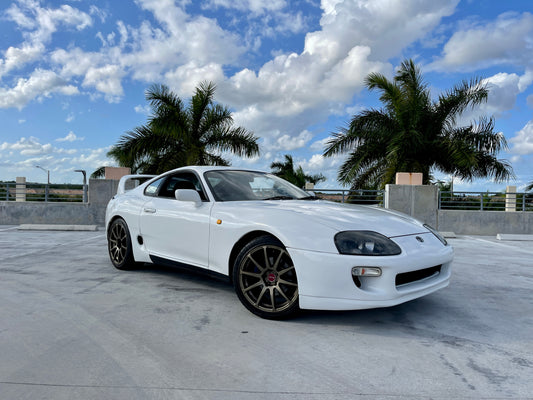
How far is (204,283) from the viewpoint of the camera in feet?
14.9

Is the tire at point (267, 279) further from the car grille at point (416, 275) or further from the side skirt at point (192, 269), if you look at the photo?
the car grille at point (416, 275)

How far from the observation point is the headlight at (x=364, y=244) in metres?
2.99

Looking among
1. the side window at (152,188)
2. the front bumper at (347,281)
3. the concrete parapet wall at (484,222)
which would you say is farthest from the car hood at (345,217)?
the concrete parapet wall at (484,222)

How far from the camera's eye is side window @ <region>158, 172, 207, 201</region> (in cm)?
442

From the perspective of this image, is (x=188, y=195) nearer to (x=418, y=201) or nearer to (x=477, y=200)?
(x=418, y=201)

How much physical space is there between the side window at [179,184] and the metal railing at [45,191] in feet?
30.8

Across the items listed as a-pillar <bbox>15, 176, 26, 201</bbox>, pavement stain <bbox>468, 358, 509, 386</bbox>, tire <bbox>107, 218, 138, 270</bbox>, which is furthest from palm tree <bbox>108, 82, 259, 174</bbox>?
pavement stain <bbox>468, 358, 509, 386</bbox>

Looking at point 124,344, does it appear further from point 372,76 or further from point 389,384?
point 372,76

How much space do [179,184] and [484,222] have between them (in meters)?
10.8

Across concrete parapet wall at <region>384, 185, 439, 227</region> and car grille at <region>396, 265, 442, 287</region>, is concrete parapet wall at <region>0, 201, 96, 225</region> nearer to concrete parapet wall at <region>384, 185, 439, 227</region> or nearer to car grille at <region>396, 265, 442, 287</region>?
concrete parapet wall at <region>384, 185, 439, 227</region>

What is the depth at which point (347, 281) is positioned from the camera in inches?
117

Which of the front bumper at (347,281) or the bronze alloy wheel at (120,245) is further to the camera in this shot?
the bronze alloy wheel at (120,245)

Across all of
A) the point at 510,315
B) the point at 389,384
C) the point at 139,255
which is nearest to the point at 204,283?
the point at 139,255

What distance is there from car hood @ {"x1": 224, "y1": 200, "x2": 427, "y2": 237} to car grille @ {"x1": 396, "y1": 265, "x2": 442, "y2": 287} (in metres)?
0.31
